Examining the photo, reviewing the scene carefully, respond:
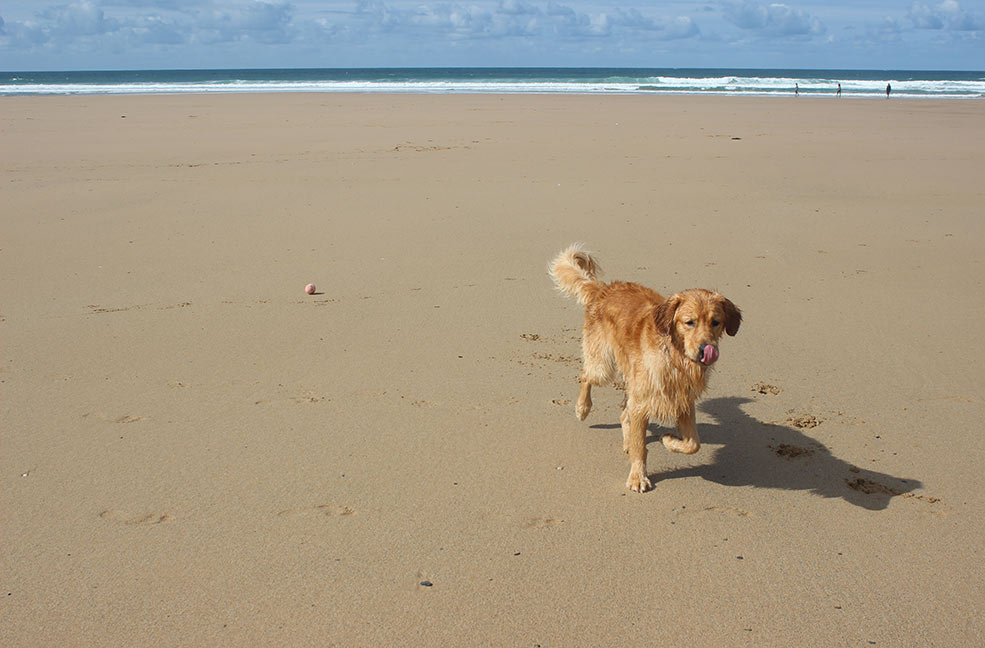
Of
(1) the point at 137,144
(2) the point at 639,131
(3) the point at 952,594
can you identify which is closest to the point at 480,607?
(3) the point at 952,594

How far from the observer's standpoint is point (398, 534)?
3.52 m

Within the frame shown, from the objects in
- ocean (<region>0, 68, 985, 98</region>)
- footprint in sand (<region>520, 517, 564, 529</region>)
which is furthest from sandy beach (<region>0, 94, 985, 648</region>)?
ocean (<region>0, 68, 985, 98</region>)

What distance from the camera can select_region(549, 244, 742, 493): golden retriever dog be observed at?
3781mm

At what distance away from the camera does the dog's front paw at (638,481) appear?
3969 millimetres

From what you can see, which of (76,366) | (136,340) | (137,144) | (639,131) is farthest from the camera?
(639,131)

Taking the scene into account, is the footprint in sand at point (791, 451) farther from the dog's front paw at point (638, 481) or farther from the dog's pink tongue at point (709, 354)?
the dog's pink tongue at point (709, 354)

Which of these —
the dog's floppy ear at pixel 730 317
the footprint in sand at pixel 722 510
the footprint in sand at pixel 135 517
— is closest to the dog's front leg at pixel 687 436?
the footprint in sand at pixel 722 510

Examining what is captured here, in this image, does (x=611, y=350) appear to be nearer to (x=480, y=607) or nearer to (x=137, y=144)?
(x=480, y=607)

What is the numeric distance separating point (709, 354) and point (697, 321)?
17cm

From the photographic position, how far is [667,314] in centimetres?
384

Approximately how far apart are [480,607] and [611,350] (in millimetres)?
1871

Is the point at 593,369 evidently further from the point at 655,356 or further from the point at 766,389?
the point at 766,389

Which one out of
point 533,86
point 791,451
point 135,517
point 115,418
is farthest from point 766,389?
point 533,86

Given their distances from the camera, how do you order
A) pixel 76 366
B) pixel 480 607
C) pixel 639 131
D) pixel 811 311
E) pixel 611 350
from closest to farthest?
pixel 480 607 < pixel 611 350 < pixel 76 366 < pixel 811 311 < pixel 639 131
